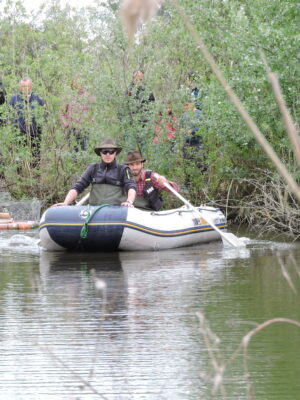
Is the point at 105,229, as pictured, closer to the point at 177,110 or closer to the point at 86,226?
the point at 86,226

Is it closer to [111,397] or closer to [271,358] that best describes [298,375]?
[271,358]

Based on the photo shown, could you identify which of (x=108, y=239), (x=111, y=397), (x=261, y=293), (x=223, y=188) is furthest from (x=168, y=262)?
(x=111, y=397)

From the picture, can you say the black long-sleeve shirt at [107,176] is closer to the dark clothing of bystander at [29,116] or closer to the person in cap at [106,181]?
the person in cap at [106,181]

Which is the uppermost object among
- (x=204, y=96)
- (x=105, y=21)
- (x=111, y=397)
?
(x=105, y=21)

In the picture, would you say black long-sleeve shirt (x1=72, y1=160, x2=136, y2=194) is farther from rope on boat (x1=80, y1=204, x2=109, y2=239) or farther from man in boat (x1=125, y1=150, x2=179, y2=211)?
rope on boat (x1=80, y1=204, x2=109, y2=239)

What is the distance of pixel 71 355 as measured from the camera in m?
4.89

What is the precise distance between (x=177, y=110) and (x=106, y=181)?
3.75 m

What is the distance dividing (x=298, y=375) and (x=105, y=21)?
11129 mm

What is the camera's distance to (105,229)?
36.7ft

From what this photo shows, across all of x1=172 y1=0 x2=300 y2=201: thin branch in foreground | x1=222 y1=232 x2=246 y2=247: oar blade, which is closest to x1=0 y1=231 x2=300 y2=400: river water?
x1=172 y1=0 x2=300 y2=201: thin branch in foreground

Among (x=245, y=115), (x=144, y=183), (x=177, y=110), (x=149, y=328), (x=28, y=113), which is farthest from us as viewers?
(x=28, y=113)

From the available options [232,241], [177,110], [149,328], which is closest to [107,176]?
[232,241]

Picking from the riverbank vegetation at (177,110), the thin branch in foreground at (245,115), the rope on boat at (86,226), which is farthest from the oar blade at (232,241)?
the thin branch in foreground at (245,115)

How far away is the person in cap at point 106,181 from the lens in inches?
456
